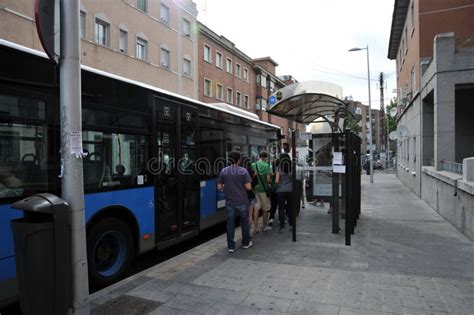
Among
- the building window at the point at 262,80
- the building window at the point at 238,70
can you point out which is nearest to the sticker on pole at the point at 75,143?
the building window at the point at 238,70

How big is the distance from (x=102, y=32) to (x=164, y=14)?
24.3ft

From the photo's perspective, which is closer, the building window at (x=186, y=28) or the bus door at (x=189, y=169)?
the bus door at (x=189, y=169)

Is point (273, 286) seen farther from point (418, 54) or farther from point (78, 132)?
point (418, 54)

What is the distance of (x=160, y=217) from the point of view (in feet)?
21.7

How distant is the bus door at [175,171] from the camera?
6.63m

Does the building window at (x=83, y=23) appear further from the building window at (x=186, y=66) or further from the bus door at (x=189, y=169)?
the bus door at (x=189, y=169)

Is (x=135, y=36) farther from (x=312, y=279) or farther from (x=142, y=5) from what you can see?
(x=312, y=279)

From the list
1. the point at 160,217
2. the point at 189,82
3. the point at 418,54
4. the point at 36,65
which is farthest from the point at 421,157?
the point at 189,82

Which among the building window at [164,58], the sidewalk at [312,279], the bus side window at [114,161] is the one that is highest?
the building window at [164,58]

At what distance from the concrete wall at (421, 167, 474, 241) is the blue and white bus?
5.07 m

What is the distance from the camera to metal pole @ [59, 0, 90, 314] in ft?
10.8

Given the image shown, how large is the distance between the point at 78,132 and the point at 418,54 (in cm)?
1606

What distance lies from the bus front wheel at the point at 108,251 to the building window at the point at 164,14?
2299cm

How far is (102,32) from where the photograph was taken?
2066 centimetres
